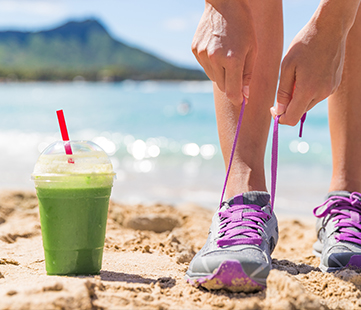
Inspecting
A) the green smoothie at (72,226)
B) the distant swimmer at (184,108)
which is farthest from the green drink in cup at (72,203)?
the distant swimmer at (184,108)

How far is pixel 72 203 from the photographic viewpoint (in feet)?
4.33

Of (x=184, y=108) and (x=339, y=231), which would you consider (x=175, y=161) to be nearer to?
(x=339, y=231)

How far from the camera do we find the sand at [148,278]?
43.7 inches

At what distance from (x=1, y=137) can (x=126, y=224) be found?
7162mm

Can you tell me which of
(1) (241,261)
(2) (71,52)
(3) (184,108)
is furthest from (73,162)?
(2) (71,52)

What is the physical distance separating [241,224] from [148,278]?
382mm

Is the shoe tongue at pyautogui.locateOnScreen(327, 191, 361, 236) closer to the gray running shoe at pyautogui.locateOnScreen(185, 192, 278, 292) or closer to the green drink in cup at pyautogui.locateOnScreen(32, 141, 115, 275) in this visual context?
the gray running shoe at pyautogui.locateOnScreen(185, 192, 278, 292)

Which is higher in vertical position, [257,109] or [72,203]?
[257,109]

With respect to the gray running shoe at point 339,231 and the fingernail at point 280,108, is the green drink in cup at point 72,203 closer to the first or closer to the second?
the fingernail at point 280,108

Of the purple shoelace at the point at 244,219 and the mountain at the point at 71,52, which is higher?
the mountain at the point at 71,52

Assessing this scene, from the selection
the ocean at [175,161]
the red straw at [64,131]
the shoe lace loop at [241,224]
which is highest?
the red straw at [64,131]

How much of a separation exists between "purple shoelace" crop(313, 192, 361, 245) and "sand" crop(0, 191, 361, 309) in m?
0.19

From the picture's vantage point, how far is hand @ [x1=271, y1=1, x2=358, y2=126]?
1.45 m

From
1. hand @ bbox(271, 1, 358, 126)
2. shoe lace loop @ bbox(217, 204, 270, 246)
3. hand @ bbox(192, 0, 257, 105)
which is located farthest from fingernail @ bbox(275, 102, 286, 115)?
shoe lace loop @ bbox(217, 204, 270, 246)
